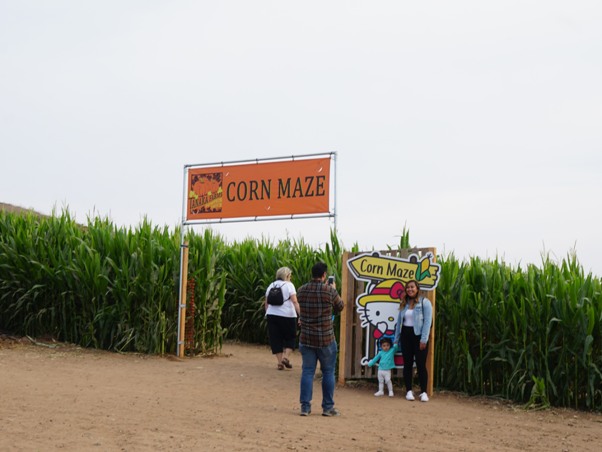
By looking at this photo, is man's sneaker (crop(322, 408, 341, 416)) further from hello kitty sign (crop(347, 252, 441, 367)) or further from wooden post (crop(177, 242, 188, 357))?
wooden post (crop(177, 242, 188, 357))

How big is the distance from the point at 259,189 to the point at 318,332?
12335 mm

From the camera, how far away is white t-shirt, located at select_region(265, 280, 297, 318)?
1429cm

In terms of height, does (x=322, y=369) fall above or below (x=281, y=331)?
below

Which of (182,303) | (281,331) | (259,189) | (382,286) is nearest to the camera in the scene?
(382,286)

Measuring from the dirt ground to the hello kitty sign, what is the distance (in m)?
0.99

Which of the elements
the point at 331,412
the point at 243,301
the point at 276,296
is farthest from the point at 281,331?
the point at 243,301

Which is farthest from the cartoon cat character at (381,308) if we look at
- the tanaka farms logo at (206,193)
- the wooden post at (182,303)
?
the tanaka farms logo at (206,193)

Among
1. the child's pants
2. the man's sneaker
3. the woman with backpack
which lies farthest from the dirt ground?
the woman with backpack

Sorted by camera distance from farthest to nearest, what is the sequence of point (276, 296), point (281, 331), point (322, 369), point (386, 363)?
→ point (281, 331) < point (276, 296) < point (386, 363) < point (322, 369)

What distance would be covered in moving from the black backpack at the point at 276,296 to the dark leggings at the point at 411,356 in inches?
116

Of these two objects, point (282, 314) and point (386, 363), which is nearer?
point (386, 363)

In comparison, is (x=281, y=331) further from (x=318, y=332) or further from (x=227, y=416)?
(x=227, y=416)

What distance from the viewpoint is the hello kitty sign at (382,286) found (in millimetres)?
12469

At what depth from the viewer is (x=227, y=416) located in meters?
9.67
